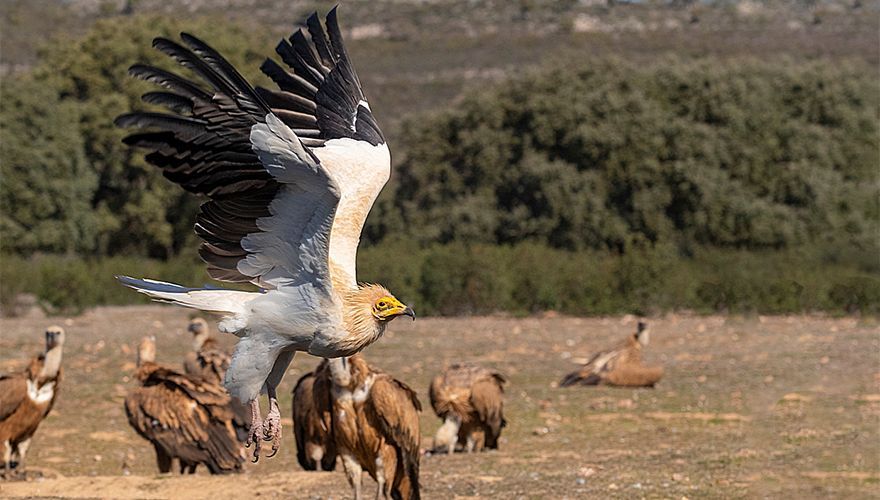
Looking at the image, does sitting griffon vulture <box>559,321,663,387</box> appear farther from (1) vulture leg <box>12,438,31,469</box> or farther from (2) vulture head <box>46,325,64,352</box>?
(1) vulture leg <box>12,438,31,469</box>

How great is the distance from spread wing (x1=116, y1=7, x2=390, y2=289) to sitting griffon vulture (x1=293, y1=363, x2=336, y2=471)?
2.31 m

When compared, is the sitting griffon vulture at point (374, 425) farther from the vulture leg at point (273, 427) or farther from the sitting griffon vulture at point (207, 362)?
the sitting griffon vulture at point (207, 362)

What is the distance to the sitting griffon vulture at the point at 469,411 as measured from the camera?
1240 centimetres

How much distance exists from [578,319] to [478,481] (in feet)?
61.1

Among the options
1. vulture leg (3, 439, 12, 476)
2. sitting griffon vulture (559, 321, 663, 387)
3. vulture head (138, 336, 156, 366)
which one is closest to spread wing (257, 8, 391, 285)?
vulture leg (3, 439, 12, 476)

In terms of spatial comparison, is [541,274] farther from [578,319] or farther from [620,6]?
[620,6]

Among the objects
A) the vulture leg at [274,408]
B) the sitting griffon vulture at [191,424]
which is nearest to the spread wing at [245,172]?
the vulture leg at [274,408]

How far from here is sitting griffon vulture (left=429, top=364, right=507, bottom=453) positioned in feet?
40.7

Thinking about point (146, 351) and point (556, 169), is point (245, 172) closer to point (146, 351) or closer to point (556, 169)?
point (146, 351)

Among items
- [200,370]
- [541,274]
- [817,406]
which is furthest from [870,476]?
[541,274]

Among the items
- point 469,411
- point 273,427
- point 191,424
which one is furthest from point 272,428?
point 469,411

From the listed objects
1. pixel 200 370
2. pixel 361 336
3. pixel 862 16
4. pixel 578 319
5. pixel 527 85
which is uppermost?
pixel 862 16

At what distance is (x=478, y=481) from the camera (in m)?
10.7

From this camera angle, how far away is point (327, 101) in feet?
26.9
